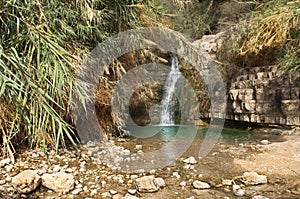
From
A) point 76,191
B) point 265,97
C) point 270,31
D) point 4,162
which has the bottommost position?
point 76,191

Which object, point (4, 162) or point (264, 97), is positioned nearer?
point (4, 162)

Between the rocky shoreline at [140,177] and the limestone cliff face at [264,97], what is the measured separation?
58.0 inches

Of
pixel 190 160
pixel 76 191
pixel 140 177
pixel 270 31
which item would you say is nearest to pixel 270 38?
pixel 270 31

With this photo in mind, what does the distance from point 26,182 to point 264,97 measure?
393cm

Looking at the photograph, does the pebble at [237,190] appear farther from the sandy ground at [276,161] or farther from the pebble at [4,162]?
the pebble at [4,162]

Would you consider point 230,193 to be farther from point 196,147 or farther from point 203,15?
point 203,15

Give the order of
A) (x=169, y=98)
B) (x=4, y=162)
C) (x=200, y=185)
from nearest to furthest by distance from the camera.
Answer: (x=200, y=185)
(x=4, y=162)
(x=169, y=98)

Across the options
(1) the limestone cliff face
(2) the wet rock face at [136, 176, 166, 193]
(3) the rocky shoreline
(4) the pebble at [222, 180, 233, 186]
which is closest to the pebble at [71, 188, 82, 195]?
(3) the rocky shoreline

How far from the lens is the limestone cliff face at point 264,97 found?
431 centimetres

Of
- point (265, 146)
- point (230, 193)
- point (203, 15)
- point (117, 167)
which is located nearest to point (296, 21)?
point (265, 146)

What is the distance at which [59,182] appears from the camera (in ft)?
6.64

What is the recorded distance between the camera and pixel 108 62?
3.28 meters

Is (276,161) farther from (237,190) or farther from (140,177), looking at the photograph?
(140,177)

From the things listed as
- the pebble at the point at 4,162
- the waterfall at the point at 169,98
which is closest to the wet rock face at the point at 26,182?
the pebble at the point at 4,162
